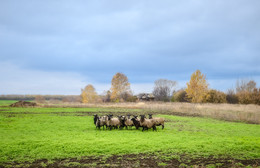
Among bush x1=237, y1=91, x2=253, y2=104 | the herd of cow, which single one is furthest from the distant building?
the herd of cow

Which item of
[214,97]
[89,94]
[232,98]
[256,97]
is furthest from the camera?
[89,94]

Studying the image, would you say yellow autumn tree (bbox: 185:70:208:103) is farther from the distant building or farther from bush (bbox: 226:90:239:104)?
the distant building

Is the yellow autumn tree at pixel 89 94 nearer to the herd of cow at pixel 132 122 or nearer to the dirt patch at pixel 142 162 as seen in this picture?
the herd of cow at pixel 132 122

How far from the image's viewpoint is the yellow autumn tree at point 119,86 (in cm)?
9429

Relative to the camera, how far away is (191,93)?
2997 inches

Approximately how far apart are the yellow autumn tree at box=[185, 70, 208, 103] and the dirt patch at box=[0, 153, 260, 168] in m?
64.8

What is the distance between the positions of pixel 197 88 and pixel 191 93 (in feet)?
8.64

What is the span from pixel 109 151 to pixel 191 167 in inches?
194

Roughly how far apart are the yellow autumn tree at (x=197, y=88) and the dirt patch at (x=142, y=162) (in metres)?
64.8

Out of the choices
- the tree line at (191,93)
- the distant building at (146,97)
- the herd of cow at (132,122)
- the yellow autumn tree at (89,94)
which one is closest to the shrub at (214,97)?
the tree line at (191,93)

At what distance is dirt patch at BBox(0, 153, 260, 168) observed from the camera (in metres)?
11.0

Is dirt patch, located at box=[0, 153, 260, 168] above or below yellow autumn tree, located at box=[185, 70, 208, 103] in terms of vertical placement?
below

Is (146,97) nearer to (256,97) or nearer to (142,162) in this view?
(256,97)

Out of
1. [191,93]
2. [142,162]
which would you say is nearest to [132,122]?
[142,162]
